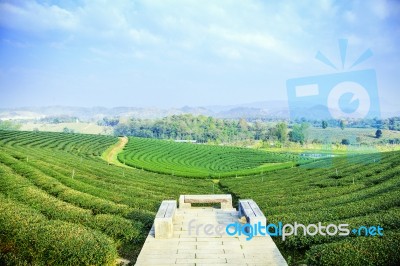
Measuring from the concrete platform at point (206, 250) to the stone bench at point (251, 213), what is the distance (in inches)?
20.4

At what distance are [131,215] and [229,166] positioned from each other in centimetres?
5337

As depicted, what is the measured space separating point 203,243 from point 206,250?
0.55 m

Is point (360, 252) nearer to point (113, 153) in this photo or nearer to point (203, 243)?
point (203, 243)

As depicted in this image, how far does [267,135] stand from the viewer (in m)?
160

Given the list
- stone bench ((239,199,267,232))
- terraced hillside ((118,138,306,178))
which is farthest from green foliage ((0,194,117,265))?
terraced hillside ((118,138,306,178))

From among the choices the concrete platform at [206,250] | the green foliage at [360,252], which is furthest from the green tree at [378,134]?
the concrete platform at [206,250]

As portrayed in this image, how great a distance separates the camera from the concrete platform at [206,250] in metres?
8.55

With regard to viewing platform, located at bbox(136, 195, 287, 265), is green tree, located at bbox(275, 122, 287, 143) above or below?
below

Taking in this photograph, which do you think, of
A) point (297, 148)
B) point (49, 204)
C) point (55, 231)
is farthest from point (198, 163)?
point (297, 148)

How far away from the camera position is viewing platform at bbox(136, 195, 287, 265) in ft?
28.3

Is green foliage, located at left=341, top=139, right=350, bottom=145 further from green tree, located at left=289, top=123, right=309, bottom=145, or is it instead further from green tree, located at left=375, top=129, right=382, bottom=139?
green tree, located at left=375, top=129, right=382, bottom=139

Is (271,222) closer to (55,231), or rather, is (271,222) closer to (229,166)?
(55,231)

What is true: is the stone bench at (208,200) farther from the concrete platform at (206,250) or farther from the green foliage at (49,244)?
the green foliage at (49,244)

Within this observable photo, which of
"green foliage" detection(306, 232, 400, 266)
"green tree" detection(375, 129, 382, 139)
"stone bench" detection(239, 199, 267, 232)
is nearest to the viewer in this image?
"green foliage" detection(306, 232, 400, 266)
